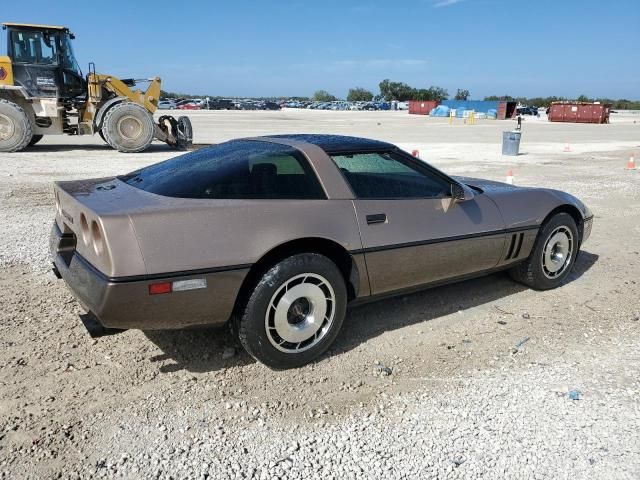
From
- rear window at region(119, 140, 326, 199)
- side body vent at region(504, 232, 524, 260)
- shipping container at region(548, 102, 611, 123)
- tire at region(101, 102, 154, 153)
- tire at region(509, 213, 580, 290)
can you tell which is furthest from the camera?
shipping container at region(548, 102, 611, 123)

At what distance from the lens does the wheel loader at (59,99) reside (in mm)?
14227

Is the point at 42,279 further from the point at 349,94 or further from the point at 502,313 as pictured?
the point at 349,94

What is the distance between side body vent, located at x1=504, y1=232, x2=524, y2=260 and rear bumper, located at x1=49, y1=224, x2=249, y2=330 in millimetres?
2383

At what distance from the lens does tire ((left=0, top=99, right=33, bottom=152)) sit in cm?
1408

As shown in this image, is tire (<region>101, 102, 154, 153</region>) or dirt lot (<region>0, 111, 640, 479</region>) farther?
tire (<region>101, 102, 154, 153</region>)

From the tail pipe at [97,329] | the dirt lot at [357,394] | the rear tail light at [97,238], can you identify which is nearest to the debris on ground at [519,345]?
the dirt lot at [357,394]

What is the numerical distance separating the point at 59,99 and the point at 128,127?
1.93 m

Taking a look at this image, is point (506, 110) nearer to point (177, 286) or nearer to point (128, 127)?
point (128, 127)

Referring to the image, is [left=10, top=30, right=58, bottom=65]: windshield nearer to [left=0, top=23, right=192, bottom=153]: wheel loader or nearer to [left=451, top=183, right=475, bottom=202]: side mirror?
[left=0, top=23, right=192, bottom=153]: wheel loader

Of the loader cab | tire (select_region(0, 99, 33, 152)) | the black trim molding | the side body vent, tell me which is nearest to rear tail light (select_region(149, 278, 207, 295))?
the black trim molding

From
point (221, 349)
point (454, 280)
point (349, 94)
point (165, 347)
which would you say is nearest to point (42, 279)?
point (165, 347)

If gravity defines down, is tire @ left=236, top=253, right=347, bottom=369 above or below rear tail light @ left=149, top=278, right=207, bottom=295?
below

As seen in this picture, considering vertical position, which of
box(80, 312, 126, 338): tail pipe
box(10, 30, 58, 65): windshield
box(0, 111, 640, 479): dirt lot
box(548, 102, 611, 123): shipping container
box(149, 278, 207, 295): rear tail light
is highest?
box(10, 30, 58, 65): windshield

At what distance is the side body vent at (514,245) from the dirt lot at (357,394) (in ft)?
1.35
